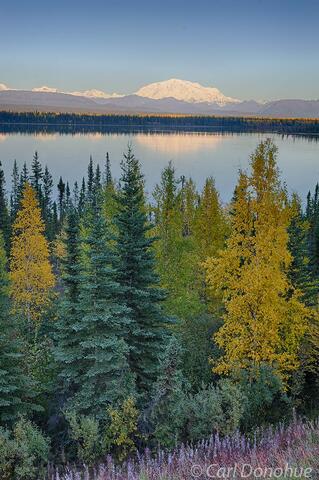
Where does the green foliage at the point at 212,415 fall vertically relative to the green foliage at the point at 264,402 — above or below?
above

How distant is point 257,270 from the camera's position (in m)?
17.7

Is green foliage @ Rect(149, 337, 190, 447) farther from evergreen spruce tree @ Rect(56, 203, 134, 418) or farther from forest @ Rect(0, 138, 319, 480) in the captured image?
evergreen spruce tree @ Rect(56, 203, 134, 418)

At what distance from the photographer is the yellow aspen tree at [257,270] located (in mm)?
17906

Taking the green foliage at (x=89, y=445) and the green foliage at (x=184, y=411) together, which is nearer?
the green foliage at (x=184, y=411)

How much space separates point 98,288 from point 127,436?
21.5 ft

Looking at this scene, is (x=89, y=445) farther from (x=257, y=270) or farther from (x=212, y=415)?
(x=257, y=270)

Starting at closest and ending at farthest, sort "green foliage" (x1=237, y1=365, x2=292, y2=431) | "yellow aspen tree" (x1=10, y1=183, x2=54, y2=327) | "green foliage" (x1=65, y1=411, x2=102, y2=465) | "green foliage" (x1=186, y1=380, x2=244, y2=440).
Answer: "green foliage" (x1=186, y1=380, x2=244, y2=440)
"green foliage" (x1=65, y1=411, x2=102, y2=465)
"green foliage" (x1=237, y1=365, x2=292, y2=431)
"yellow aspen tree" (x1=10, y1=183, x2=54, y2=327)

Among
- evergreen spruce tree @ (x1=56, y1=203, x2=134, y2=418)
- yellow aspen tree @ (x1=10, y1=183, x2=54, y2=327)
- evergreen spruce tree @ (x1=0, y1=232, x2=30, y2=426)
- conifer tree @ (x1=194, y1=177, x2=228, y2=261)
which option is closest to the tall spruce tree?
evergreen spruce tree @ (x1=56, y1=203, x2=134, y2=418)

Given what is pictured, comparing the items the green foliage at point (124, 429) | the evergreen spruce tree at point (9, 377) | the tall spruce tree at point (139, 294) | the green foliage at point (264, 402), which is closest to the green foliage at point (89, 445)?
the green foliage at point (124, 429)

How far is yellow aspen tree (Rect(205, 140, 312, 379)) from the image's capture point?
17.9 meters

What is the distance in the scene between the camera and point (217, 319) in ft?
85.5

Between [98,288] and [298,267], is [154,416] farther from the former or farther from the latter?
[298,267]

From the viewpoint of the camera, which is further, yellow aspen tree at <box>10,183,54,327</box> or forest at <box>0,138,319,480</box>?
yellow aspen tree at <box>10,183,54,327</box>

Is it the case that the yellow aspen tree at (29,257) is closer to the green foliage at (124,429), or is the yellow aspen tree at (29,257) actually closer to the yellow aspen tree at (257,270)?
the yellow aspen tree at (257,270)
